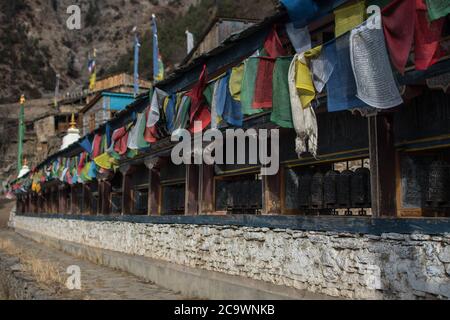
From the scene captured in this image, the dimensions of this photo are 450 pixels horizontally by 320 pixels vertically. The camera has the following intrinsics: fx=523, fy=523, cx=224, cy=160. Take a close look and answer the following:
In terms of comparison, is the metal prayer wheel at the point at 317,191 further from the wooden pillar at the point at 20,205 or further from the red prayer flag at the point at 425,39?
the wooden pillar at the point at 20,205

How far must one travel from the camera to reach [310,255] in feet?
23.5

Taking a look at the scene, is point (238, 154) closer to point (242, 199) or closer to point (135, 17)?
point (242, 199)

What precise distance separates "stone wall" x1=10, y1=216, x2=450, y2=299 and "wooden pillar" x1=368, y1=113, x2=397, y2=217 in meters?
0.47

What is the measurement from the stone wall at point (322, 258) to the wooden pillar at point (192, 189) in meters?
0.44

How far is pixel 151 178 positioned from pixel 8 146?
63.7 m

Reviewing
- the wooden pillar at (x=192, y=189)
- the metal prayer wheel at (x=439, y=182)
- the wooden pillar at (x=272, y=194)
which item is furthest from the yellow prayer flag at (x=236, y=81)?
the metal prayer wheel at (x=439, y=182)

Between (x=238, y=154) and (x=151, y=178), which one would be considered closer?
(x=238, y=154)

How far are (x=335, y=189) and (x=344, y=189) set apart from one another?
20cm

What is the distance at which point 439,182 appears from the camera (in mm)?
6246

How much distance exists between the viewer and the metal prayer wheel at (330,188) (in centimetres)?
782

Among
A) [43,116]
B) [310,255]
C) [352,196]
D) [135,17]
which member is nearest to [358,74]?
[352,196]

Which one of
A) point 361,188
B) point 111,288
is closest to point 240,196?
A: point 361,188

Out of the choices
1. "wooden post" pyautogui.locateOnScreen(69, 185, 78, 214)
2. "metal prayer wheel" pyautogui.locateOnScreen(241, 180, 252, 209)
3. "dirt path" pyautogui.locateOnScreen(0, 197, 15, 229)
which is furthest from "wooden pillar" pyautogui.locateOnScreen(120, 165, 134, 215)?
"dirt path" pyautogui.locateOnScreen(0, 197, 15, 229)

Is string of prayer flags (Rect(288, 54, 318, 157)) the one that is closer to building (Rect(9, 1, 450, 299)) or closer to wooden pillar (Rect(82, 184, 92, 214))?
building (Rect(9, 1, 450, 299))
